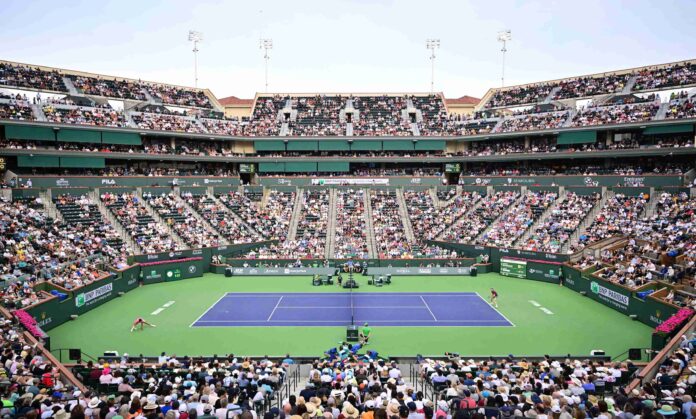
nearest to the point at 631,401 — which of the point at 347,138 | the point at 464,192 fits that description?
the point at 464,192

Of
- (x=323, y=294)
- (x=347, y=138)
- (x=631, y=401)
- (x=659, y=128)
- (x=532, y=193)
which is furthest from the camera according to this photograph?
(x=347, y=138)

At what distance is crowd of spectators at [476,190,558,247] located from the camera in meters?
42.2

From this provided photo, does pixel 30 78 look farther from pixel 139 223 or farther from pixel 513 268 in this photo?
pixel 513 268

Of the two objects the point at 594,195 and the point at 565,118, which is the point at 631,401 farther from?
the point at 565,118

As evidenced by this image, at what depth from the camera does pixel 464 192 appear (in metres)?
53.3

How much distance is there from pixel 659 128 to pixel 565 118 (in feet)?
33.3

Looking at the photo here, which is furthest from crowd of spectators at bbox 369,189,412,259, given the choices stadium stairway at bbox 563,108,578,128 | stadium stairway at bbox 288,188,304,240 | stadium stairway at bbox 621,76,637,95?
stadium stairway at bbox 621,76,637,95

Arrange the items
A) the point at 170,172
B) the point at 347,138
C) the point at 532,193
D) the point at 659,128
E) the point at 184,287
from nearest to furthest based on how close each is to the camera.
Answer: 1. the point at 184,287
2. the point at 659,128
3. the point at 532,193
4. the point at 170,172
5. the point at 347,138

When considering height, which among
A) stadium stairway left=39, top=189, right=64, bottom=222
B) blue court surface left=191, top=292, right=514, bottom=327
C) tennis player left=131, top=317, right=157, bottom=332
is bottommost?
blue court surface left=191, top=292, right=514, bottom=327

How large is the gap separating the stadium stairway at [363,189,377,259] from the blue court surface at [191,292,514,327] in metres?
11.5

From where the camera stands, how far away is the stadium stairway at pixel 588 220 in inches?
1506

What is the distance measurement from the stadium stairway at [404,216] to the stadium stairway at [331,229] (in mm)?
7602

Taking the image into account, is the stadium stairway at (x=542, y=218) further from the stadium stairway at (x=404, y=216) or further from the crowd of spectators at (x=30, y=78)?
the crowd of spectators at (x=30, y=78)

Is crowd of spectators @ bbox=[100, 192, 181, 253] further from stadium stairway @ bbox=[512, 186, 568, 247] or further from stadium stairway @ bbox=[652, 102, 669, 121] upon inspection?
stadium stairway @ bbox=[652, 102, 669, 121]
